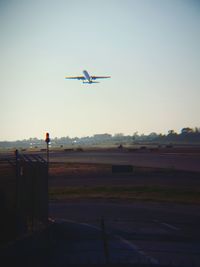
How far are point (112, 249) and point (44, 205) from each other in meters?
5.24

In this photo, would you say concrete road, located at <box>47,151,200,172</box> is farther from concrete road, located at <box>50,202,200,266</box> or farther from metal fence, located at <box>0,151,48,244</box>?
metal fence, located at <box>0,151,48,244</box>

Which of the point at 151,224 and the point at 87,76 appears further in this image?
the point at 87,76

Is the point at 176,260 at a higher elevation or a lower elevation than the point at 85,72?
lower

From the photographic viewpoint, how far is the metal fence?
15.5m

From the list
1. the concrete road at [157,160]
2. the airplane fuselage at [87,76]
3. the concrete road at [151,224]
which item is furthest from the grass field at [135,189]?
the airplane fuselage at [87,76]

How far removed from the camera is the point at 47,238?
48.9 ft

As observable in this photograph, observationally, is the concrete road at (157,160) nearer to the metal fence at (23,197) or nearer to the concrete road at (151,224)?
the concrete road at (151,224)

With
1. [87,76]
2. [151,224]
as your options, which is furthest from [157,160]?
[151,224]

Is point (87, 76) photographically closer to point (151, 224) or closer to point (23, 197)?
point (151, 224)

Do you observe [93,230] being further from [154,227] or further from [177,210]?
[177,210]

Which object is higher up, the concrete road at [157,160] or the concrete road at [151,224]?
the concrete road at [157,160]

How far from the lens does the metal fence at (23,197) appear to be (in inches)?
609

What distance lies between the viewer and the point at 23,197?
53.5 ft

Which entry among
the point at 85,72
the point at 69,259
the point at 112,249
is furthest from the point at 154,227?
the point at 85,72
